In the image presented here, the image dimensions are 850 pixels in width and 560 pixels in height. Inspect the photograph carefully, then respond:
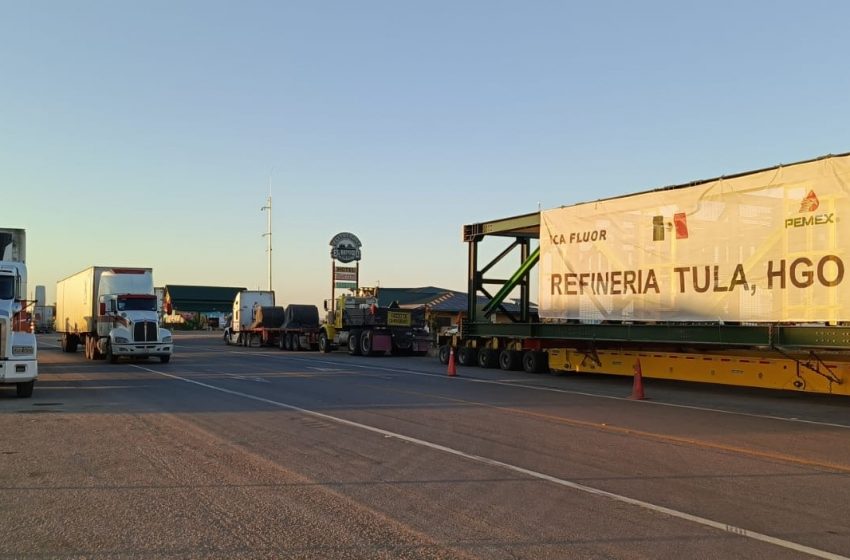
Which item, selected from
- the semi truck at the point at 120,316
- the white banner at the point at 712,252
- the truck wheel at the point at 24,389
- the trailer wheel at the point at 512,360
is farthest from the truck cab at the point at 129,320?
the white banner at the point at 712,252

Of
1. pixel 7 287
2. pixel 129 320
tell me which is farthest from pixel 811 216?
pixel 129 320

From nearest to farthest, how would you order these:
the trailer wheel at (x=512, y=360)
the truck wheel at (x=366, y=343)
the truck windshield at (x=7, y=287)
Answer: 1. the truck windshield at (x=7, y=287)
2. the trailer wheel at (x=512, y=360)
3. the truck wheel at (x=366, y=343)

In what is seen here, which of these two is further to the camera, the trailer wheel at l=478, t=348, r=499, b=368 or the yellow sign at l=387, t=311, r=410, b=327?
the yellow sign at l=387, t=311, r=410, b=327

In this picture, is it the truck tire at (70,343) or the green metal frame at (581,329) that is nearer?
the green metal frame at (581,329)

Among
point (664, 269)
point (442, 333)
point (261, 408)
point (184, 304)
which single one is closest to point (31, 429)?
point (261, 408)

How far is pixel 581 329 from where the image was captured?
22672 mm

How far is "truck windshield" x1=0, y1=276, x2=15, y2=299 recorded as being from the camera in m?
16.5

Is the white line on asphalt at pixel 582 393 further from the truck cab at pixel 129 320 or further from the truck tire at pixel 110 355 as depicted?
the truck tire at pixel 110 355

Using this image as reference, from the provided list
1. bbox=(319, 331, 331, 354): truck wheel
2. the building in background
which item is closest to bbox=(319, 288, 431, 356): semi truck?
bbox=(319, 331, 331, 354): truck wheel

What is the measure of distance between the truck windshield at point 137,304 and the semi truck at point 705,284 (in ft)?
45.1

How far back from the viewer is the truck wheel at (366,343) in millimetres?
36481

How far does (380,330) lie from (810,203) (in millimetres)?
23480

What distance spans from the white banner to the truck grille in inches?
582

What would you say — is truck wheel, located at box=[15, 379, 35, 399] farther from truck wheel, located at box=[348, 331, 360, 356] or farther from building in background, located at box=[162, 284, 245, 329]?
building in background, located at box=[162, 284, 245, 329]
